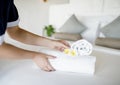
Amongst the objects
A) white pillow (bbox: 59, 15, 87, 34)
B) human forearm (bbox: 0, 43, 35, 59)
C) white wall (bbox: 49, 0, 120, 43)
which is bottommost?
white pillow (bbox: 59, 15, 87, 34)

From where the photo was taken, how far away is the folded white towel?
1.09m

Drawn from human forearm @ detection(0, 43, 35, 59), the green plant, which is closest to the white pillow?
the green plant

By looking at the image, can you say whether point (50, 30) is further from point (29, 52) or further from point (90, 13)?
point (29, 52)

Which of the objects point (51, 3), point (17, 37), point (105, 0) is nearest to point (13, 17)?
point (17, 37)

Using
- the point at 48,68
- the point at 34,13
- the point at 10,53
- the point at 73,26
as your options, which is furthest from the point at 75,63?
the point at 34,13

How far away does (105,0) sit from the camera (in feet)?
9.49

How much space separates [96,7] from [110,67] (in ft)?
6.25

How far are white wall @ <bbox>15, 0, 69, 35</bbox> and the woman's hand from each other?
2.76 metres

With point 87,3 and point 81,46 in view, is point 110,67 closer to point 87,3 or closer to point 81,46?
point 81,46

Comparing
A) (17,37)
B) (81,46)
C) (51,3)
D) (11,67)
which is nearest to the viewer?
(81,46)

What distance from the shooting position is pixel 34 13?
12.8 feet

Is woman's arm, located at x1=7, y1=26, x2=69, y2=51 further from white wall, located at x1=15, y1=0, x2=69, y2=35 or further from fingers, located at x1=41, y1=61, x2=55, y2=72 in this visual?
white wall, located at x1=15, y1=0, x2=69, y2=35

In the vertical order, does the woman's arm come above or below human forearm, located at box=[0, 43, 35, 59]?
below

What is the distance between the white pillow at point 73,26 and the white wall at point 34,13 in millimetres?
760
